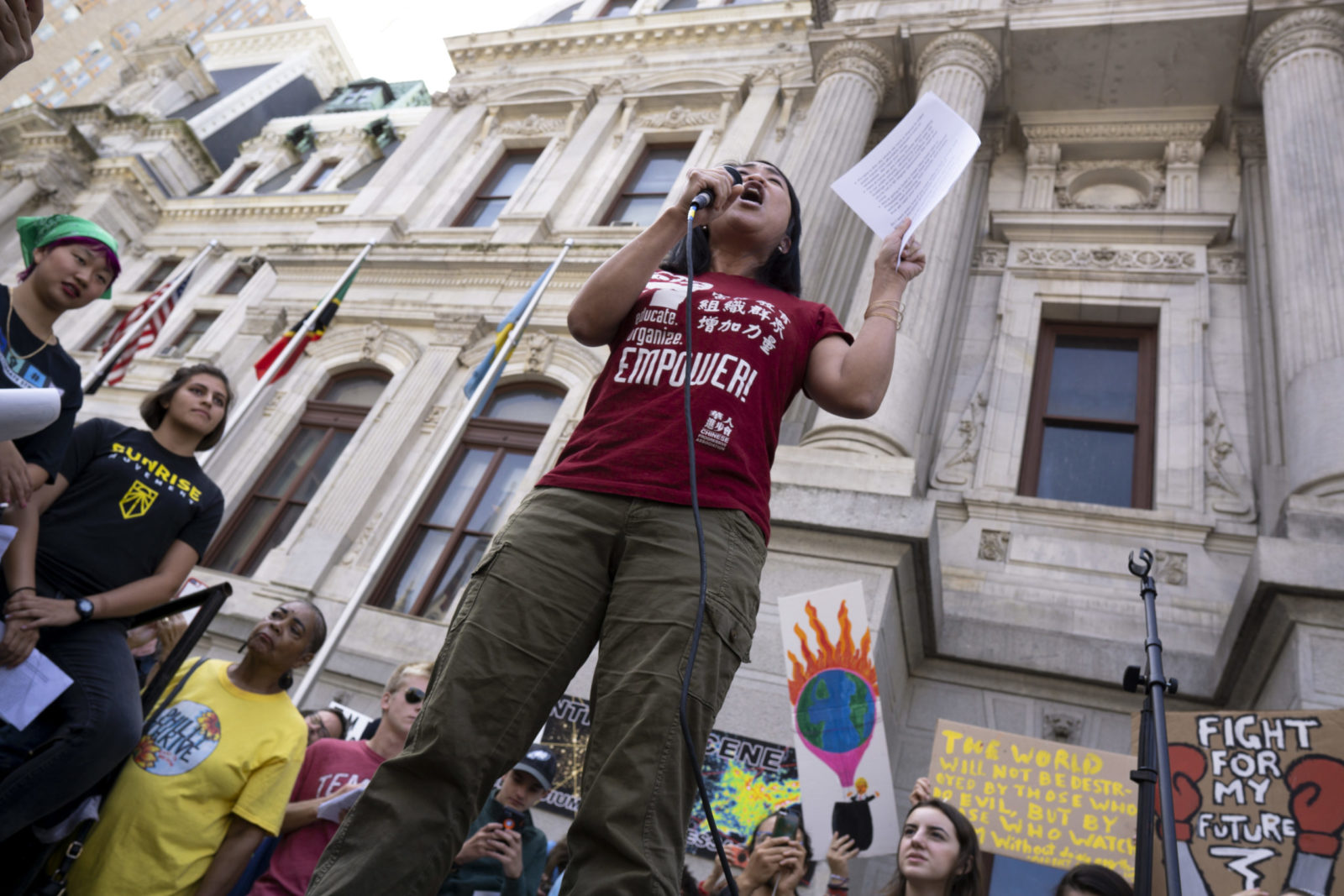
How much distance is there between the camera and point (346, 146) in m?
20.7

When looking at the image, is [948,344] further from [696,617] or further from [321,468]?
[696,617]

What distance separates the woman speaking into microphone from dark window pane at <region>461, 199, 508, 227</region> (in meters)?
13.2

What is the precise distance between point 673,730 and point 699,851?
4438 millimetres

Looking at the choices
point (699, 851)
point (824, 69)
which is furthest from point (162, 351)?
point (699, 851)

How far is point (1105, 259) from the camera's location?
10.2 meters

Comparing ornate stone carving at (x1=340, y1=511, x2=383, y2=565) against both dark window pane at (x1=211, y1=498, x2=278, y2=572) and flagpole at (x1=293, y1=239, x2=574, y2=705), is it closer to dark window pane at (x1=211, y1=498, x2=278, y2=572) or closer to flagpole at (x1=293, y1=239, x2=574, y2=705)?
flagpole at (x1=293, y1=239, x2=574, y2=705)

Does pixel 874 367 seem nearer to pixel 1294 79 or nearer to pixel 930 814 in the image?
pixel 930 814

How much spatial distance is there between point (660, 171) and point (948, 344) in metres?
6.76

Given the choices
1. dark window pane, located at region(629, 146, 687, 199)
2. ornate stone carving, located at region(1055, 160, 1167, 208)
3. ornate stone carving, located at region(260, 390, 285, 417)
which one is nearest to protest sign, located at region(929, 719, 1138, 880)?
ornate stone carving, located at region(1055, 160, 1167, 208)

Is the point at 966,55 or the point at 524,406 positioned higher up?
the point at 966,55

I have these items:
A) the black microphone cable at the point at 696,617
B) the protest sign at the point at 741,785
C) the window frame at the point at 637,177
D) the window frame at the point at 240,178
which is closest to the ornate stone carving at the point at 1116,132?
the window frame at the point at 637,177

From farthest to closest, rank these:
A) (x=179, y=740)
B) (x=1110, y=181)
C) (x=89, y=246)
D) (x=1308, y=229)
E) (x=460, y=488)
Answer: (x=1110, y=181) → (x=460, y=488) → (x=1308, y=229) → (x=179, y=740) → (x=89, y=246)

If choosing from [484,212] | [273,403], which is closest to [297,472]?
[273,403]

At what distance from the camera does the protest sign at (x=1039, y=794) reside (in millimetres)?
4617
